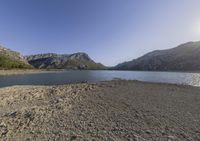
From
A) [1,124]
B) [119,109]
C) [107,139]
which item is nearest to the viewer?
[107,139]

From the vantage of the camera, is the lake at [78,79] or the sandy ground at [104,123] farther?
the lake at [78,79]

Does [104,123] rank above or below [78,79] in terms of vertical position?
above

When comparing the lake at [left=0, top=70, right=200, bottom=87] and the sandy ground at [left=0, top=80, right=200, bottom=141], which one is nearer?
the sandy ground at [left=0, top=80, right=200, bottom=141]

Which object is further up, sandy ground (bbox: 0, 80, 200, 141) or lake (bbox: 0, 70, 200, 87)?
sandy ground (bbox: 0, 80, 200, 141)

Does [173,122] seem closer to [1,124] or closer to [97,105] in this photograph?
[97,105]

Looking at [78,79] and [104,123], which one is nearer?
[104,123]

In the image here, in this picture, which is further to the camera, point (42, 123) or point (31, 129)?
point (42, 123)

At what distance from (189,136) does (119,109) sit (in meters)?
4.74

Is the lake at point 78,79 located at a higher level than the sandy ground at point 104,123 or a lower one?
lower

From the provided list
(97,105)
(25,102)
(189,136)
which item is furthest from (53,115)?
(189,136)

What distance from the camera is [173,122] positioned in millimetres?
8797

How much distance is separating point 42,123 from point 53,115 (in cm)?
112

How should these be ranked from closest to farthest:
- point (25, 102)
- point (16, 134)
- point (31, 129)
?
point (16, 134) → point (31, 129) → point (25, 102)

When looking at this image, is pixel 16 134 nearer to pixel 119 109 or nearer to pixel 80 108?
pixel 80 108
